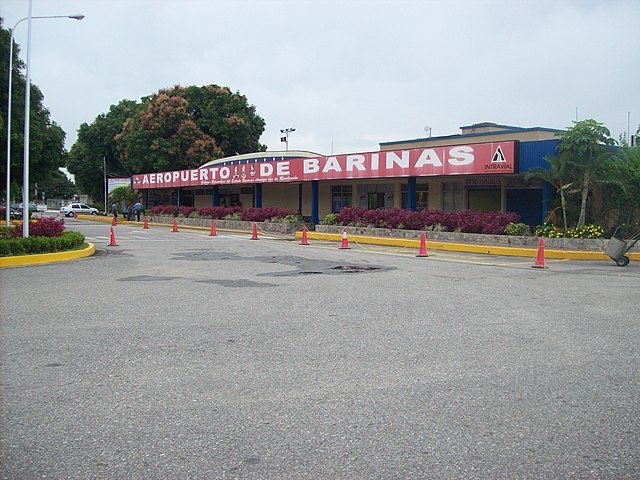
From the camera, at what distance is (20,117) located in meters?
31.3

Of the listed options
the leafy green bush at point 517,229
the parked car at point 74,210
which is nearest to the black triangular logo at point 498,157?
the leafy green bush at point 517,229

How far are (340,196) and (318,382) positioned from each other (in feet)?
99.7

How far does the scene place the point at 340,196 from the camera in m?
35.8

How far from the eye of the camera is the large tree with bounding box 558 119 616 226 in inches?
795

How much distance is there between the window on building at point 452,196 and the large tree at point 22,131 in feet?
66.5

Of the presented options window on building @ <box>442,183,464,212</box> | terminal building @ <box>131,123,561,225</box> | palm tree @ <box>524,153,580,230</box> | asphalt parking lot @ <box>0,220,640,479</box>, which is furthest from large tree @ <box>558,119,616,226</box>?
asphalt parking lot @ <box>0,220,640,479</box>

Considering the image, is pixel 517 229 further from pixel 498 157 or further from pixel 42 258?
pixel 42 258

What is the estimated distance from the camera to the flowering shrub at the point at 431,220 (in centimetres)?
2320

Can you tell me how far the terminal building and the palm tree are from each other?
3.16 feet

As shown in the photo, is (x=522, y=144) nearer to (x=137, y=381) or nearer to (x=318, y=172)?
(x=318, y=172)

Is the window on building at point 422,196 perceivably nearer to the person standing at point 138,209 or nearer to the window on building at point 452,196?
the window on building at point 452,196

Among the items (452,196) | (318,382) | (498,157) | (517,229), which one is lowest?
(318,382)

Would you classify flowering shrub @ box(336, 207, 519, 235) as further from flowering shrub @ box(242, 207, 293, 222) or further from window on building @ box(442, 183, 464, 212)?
flowering shrub @ box(242, 207, 293, 222)

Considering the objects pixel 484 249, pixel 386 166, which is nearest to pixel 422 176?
pixel 386 166
